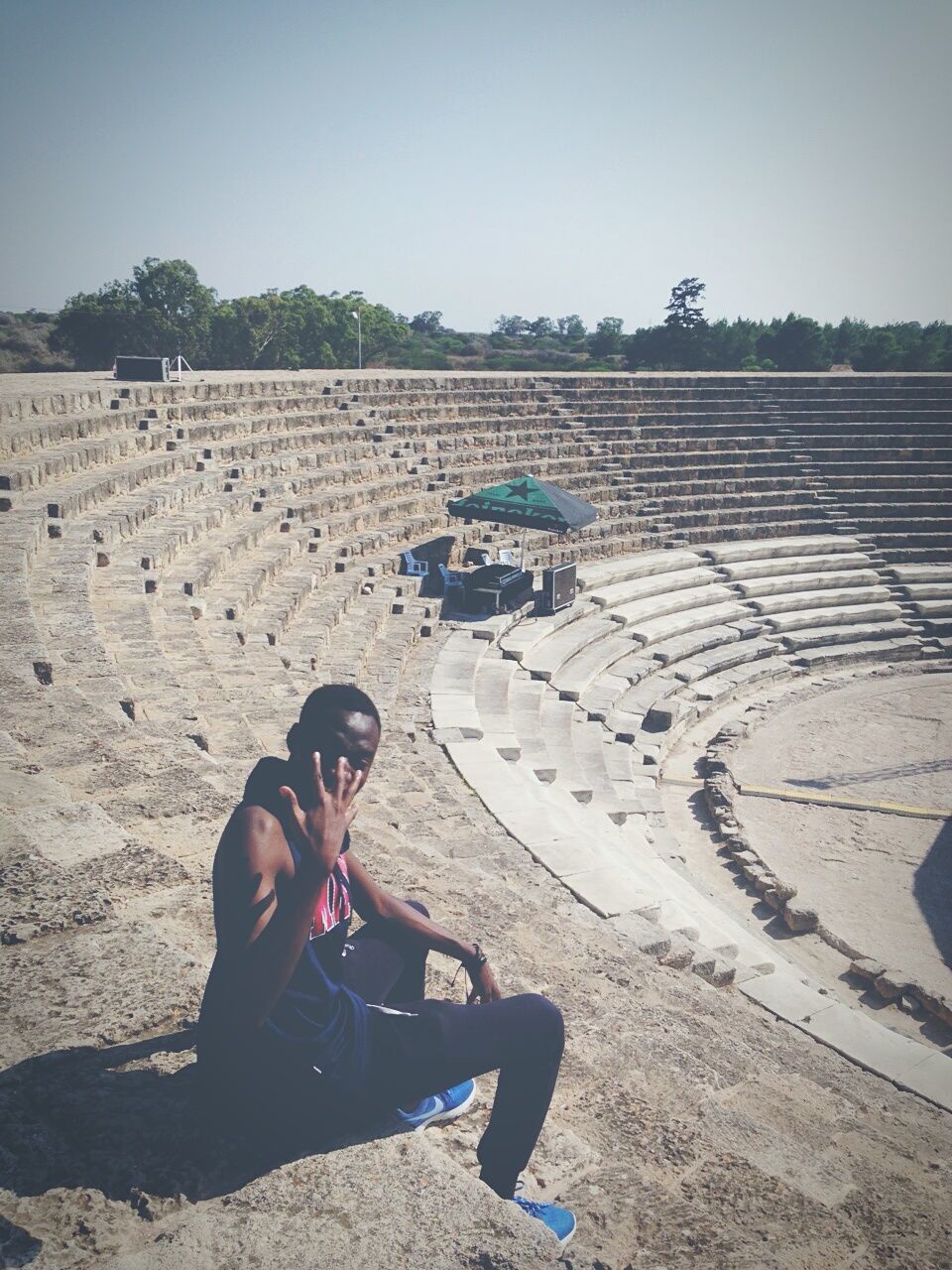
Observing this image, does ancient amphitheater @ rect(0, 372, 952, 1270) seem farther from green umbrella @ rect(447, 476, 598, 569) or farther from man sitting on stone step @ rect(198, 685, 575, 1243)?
green umbrella @ rect(447, 476, 598, 569)

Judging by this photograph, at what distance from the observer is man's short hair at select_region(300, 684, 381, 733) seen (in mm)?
2658

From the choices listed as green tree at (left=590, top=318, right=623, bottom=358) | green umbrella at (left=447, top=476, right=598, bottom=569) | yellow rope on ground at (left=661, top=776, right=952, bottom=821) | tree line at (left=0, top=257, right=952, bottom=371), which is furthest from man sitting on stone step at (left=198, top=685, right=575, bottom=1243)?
Result: green tree at (left=590, top=318, right=623, bottom=358)

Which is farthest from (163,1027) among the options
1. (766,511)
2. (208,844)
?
(766,511)

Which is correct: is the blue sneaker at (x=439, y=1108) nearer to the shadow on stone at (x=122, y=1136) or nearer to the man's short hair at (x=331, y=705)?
the shadow on stone at (x=122, y=1136)

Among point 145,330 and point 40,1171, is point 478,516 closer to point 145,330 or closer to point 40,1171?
point 40,1171

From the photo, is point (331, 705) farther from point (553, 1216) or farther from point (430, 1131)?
point (553, 1216)

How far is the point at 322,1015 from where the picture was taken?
2.58m

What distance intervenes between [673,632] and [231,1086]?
13676 mm

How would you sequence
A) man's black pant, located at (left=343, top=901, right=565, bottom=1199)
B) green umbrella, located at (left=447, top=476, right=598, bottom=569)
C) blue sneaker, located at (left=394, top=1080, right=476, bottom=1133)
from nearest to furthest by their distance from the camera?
1. man's black pant, located at (left=343, top=901, right=565, bottom=1199)
2. blue sneaker, located at (left=394, top=1080, right=476, bottom=1133)
3. green umbrella, located at (left=447, top=476, right=598, bottom=569)

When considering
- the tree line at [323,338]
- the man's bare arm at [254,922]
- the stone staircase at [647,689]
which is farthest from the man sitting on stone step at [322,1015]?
the tree line at [323,338]

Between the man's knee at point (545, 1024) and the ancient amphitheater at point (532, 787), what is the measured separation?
41 centimetres

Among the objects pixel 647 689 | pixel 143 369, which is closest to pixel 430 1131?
pixel 647 689

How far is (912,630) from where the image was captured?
690 inches

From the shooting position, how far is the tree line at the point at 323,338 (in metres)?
36.5
